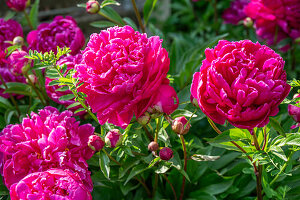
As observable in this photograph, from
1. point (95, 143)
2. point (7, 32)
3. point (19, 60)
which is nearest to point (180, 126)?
point (95, 143)

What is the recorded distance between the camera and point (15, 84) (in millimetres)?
1024

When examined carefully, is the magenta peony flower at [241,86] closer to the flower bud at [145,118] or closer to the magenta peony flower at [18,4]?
the flower bud at [145,118]

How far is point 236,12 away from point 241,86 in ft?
3.83

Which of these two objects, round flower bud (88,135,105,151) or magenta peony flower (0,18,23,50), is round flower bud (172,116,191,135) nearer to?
round flower bud (88,135,105,151)

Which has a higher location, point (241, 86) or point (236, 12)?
point (241, 86)

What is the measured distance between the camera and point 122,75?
625mm

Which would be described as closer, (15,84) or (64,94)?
(64,94)

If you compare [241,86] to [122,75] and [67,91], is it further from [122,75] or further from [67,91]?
Result: [67,91]

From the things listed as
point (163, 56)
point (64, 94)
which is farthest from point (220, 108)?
point (64, 94)

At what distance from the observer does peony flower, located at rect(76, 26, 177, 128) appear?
0.62m

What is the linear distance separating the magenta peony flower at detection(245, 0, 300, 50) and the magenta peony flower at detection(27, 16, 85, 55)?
610 mm

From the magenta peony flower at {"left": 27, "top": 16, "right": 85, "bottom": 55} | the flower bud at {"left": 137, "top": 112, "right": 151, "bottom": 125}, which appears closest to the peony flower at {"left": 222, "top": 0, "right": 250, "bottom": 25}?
the magenta peony flower at {"left": 27, "top": 16, "right": 85, "bottom": 55}

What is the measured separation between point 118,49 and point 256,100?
26 centimetres

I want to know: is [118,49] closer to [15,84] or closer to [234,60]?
[234,60]
